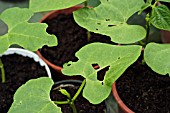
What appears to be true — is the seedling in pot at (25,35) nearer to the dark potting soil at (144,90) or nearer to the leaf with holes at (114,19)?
the leaf with holes at (114,19)

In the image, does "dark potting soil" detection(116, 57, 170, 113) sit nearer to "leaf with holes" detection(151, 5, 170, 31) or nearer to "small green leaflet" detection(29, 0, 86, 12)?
"leaf with holes" detection(151, 5, 170, 31)

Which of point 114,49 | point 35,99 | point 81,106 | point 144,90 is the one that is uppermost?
point 114,49

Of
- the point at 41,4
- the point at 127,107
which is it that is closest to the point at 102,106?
the point at 127,107

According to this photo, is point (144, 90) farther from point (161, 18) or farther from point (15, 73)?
point (15, 73)

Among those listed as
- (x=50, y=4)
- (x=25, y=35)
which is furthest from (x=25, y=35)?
(x=50, y=4)

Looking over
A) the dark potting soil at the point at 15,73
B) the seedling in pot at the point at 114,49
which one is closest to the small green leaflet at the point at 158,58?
the seedling in pot at the point at 114,49

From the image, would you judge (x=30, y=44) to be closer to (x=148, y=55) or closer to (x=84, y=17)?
(x=84, y=17)

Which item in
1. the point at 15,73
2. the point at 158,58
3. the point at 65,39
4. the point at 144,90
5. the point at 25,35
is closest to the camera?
the point at 158,58
